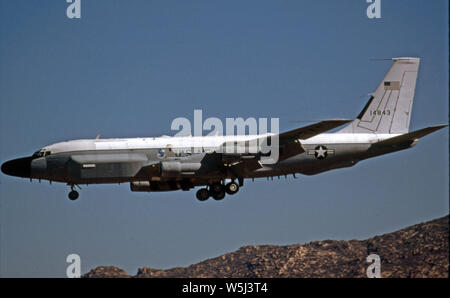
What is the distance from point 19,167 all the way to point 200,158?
11758 mm

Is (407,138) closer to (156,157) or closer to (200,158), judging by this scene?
(200,158)

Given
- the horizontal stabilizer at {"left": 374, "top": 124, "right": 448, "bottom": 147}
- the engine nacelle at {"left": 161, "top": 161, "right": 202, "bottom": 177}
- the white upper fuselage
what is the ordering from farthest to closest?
the white upper fuselage → the engine nacelle at {"left": 161, "top": 161, "right": 202, "bottom": 177} → the horizontal stabilizer at {"left": 374, "top": 124, "right": 448, "bottom": 147}

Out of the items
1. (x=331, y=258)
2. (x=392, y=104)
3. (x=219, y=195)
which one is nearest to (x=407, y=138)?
(x=392, y=104)

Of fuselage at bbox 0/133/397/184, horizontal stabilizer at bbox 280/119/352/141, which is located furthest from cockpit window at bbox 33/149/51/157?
horizontal stabilizer at bbox 280/119/352/141

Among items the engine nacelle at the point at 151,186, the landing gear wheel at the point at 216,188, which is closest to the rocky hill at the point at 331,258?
the engine nacelle at the point at 151,186

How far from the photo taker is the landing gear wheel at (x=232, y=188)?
2231 inches

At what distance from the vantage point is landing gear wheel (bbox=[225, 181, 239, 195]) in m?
56.7

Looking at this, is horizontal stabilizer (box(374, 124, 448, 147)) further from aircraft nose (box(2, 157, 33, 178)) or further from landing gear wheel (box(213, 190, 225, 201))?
aircraft nose (box(2, 157, 33, 178))

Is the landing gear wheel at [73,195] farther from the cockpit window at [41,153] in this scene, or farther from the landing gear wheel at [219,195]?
the landing gear wheel at [219,195]

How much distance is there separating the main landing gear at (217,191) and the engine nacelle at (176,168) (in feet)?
10.2

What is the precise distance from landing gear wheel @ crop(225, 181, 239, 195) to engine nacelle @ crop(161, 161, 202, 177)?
3.36 metres

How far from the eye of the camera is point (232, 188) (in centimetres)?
5666
